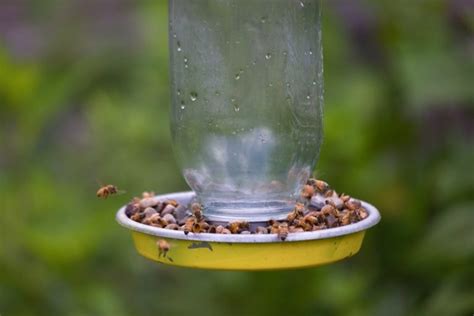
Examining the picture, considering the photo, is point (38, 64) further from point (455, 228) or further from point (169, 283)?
point (455, 228)

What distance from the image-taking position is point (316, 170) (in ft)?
13.5

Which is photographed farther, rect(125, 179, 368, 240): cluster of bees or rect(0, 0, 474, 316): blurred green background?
rect(0, 0, 474, 316): blurred green background

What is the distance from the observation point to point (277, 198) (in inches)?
111

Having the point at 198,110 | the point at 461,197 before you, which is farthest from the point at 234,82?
the point at 461,197

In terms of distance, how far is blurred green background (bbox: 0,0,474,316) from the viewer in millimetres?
4195

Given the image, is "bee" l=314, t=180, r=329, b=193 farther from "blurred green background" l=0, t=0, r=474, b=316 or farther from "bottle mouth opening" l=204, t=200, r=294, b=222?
"blurred green background" l=0, t=0, r=474, b=316

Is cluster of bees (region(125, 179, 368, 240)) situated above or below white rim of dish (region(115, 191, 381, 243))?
below

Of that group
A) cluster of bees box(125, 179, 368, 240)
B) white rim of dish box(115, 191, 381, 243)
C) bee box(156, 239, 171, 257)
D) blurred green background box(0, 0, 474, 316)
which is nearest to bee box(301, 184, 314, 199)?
cluster of bees box(125, 179, 368, 240)

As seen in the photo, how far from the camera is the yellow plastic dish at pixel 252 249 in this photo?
7.75ft

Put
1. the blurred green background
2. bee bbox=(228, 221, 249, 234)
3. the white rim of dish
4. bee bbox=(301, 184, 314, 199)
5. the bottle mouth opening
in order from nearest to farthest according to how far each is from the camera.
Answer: the white rim of dish → bee bbox=(228, 221, 249, 234) → the bottle mouth opening → bee bbox=(301, 184, 314, 199) → the blurred green background

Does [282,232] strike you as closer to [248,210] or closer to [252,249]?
[252,249]

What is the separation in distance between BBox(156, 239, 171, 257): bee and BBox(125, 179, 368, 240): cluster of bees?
0.17 ft

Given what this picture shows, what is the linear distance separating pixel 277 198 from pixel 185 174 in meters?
0.29

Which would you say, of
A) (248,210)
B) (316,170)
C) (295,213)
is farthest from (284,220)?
(316,170)
